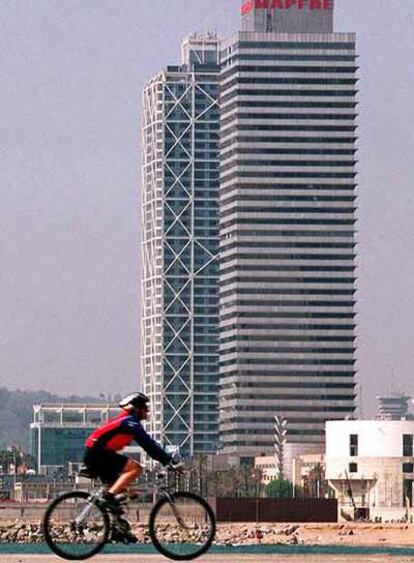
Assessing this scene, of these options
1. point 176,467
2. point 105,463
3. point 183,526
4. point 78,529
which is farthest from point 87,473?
point 183,526

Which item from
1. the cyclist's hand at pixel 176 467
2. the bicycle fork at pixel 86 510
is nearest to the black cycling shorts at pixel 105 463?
the bicycle fork at pixel 86 510

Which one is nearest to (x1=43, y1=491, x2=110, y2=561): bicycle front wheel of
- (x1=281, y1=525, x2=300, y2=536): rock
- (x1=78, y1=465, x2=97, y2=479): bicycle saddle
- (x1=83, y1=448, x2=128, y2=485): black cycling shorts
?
(x1=78, y1=465, x2=97, y2=479): bicycle saddle

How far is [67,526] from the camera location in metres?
30.4

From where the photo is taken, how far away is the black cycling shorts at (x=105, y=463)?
30.1 m

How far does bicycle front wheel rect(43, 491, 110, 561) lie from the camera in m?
30.3

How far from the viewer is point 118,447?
30250 mm

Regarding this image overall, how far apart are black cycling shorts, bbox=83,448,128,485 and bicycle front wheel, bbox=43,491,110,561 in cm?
38

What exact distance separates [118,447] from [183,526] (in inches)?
65.3

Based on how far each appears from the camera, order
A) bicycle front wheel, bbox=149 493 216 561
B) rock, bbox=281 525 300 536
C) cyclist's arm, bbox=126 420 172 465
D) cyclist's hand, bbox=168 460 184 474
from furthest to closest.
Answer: rock, bbox=281 525 300 536, bicycle front wheel, bbox=149 493 216 561, cyclist's arm, bbox=126 420 172 465, cyclist's hand, bbox=168 460 184 474

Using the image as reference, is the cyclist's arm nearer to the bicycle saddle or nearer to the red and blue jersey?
the red and blue jersey

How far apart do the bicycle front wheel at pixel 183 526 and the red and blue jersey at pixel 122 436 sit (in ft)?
2.89

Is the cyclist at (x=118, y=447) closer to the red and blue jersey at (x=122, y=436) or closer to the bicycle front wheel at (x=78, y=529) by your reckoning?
the red and blue jersey at (x=122, y=436)

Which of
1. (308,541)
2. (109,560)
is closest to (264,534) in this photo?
(308,541)

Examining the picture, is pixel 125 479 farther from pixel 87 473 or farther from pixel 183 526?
pixel 183 526
